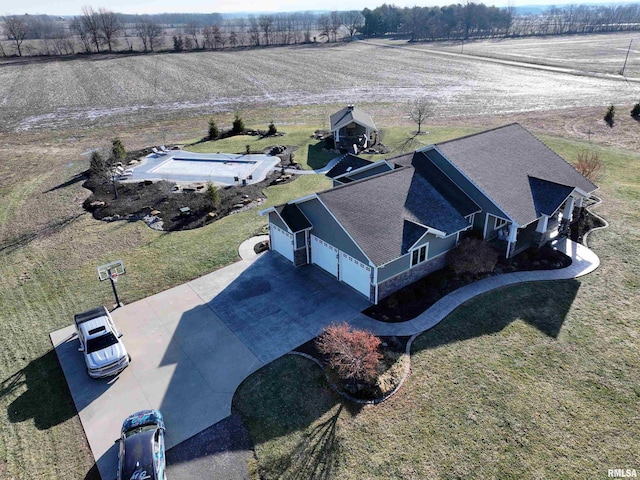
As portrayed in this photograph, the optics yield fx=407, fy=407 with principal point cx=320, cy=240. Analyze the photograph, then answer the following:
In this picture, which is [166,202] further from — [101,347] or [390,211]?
[390,211]

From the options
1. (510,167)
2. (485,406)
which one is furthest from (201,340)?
(510,167)

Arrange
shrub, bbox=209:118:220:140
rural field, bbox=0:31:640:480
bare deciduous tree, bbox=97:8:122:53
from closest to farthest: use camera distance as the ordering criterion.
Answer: rural field, bbox=0:31:640:480
shrub, bbox=209:118:220:140
bare deciduous tree, bbox=97:8:122:53

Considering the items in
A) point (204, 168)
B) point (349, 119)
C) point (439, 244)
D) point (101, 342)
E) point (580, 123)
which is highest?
point (349, 119)

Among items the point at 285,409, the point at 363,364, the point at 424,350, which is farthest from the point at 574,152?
the point at 285,409

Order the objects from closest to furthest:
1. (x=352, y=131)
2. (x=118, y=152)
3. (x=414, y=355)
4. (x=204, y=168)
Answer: (x=414, y=355) → (x=204, y=168) → (x=118, y=152) → (x=352, y=131)

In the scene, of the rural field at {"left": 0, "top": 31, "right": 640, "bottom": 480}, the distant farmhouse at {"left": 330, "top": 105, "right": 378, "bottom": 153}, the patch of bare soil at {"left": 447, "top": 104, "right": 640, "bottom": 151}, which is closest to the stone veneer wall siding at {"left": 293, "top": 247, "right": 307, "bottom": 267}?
the rural field at {"left": 0, "top": 31, "right": 640, "bottom": 480}

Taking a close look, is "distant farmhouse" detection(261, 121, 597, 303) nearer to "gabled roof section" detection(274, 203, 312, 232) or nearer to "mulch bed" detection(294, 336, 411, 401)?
"gabled roof section" detection(274, 203, 312, 232)

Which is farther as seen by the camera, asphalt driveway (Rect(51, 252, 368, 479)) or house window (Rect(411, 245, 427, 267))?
house window (Rect(411, 245, 427, 267))
